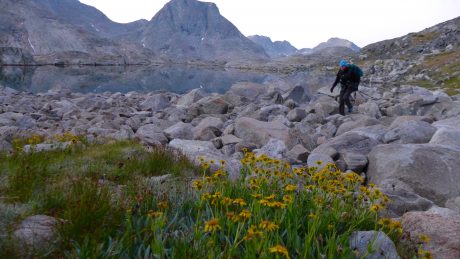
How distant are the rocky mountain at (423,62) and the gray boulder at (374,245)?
102ft

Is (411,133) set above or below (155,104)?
above

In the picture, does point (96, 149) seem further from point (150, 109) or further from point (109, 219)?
point (150, 109)

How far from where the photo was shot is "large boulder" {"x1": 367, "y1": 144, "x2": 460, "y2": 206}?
28.1 feet

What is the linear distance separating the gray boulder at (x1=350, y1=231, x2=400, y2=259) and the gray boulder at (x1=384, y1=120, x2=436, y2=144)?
8297 millimetres

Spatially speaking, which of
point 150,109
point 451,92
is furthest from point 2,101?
point 451,92

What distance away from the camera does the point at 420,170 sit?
9023 mm

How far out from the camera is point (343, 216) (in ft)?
16.1

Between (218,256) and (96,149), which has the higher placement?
(218,256)

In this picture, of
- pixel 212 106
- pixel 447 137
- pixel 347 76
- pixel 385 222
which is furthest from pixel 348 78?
pixel 385 222

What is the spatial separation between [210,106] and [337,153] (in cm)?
1277

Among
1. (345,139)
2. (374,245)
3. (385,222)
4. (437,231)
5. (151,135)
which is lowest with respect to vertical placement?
(151,135)

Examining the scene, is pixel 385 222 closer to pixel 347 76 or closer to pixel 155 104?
pixel 347 76

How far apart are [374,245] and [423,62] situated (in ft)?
210

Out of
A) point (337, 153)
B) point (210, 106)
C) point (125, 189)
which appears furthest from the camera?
point (210, 106)
